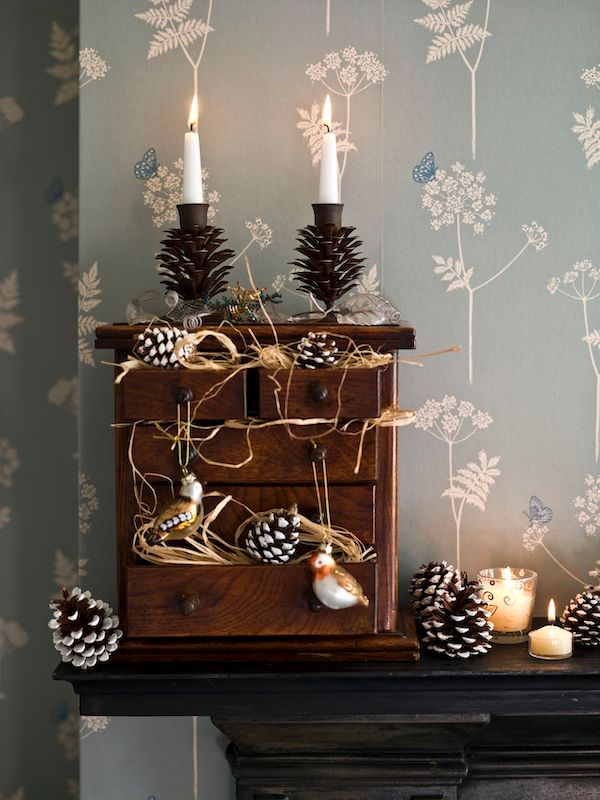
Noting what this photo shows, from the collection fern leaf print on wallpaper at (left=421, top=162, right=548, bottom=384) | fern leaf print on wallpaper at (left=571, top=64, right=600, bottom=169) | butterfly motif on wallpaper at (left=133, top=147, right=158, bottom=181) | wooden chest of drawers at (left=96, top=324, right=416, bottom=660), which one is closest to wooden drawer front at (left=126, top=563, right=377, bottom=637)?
wooden chest of drawers at (left=96, top=324, right=416, bottom=660)

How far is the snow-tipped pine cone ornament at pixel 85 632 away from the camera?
4.09ft

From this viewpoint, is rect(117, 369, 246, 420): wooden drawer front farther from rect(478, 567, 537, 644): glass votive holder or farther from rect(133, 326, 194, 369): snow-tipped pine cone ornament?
rect(478, 567, 537, 644): glass votive holder

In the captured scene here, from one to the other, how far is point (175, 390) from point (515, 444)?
25.1 inches

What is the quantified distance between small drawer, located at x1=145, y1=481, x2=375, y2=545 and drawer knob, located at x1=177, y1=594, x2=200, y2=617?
0.41ft

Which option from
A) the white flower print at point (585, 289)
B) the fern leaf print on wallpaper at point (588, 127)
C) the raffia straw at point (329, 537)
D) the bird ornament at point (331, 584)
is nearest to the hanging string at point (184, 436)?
the raffia straw at point (329, 537)

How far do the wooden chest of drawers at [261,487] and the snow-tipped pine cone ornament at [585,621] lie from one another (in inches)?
11.6

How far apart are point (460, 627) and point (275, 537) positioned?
1.11 feet

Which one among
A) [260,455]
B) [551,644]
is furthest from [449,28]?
[551,644]

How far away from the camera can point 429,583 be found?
142 cm

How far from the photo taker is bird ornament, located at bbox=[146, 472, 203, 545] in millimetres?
1199

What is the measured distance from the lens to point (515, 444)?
5.00 feet

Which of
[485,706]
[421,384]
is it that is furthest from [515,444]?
[485,706]

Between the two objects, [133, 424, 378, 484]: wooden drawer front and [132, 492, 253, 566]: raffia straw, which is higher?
[133, 424, 378, 484]: wooden drawer front

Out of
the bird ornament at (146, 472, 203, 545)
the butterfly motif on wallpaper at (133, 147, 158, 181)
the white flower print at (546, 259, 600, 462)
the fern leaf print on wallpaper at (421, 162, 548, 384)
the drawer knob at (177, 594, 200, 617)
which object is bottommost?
the drawer knob at (177, 594, 200, 617)
